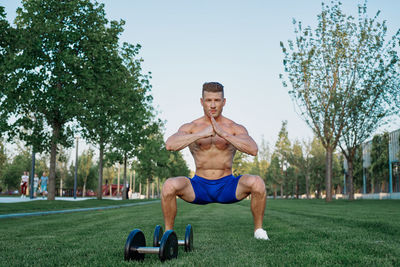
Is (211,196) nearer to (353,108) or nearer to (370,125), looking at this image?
(353,108)

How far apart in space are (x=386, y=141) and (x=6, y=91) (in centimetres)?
4124

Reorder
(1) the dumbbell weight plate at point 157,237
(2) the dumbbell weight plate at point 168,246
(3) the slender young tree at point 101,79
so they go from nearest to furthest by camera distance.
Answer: (2) the dumbbell weight plate at point 168,246 → (1) the dumbbell weight plate at point 157,237 → (3) the slender young tree at point 101,79

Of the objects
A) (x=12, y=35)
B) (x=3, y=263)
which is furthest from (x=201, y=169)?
(x=12, y=35)

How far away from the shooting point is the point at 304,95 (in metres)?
29.2

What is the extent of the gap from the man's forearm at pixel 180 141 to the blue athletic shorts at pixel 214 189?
55 centimetres

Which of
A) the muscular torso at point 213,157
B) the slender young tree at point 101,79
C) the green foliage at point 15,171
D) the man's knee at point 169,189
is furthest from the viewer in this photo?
the green foliage at point 15,171

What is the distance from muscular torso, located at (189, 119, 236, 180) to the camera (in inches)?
185

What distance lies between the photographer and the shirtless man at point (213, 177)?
14.7 feet

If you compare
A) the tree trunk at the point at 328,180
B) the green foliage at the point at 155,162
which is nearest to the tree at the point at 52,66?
the green foliage at the point at 155,162

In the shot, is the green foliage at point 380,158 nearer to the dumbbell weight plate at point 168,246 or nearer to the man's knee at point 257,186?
the man's knee at point 257,186

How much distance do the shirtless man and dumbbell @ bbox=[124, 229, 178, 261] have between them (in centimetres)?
99

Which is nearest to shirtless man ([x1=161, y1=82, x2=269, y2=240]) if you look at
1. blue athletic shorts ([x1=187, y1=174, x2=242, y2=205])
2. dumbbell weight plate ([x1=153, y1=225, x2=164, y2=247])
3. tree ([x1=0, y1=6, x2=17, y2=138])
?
blue athletic shorts ([x1=187, y1=174, x2=242, y2=205])

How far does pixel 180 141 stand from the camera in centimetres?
440

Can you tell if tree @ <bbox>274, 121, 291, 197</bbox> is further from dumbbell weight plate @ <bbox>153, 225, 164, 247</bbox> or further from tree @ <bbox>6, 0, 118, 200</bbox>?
dumbbell weight plate @ <bbox>153, 225, 164, 247</bbox>
